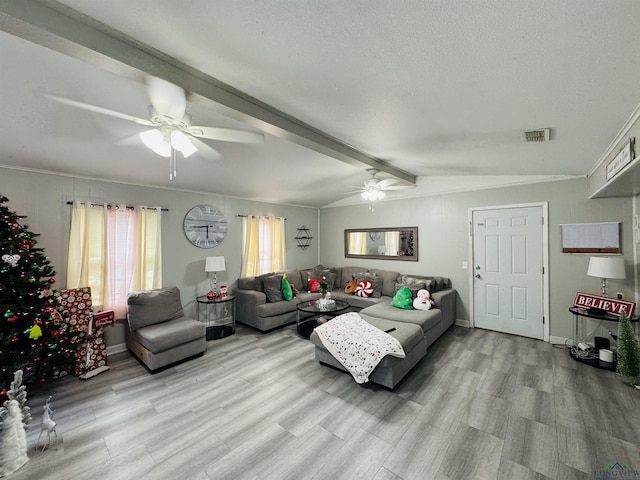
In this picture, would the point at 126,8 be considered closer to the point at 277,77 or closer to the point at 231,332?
the point at 277,77

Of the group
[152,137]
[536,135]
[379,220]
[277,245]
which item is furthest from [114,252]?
[536,135]

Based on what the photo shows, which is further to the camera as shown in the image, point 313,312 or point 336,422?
point 313,312

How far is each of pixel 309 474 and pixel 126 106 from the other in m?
2.96

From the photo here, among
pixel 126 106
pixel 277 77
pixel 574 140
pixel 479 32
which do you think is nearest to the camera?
pixel 479 32

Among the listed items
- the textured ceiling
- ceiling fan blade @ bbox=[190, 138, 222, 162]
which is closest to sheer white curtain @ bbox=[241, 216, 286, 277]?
the textured ceiling

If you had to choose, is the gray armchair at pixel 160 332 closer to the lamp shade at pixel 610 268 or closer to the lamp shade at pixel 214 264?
the lamp shade at pixel 214 264

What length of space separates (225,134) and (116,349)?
3.43 m

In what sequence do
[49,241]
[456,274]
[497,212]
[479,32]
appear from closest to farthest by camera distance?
[479,32], [49,241], [497,212], [456,274]

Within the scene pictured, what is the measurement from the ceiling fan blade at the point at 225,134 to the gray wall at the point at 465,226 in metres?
3.77

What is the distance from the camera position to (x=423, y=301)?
372 cm

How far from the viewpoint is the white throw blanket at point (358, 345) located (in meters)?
2.53

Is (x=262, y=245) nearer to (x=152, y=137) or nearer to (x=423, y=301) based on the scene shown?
(x=423, y=301)

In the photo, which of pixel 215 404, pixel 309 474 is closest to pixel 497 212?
pixel 309 474

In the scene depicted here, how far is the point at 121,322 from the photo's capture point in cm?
353
